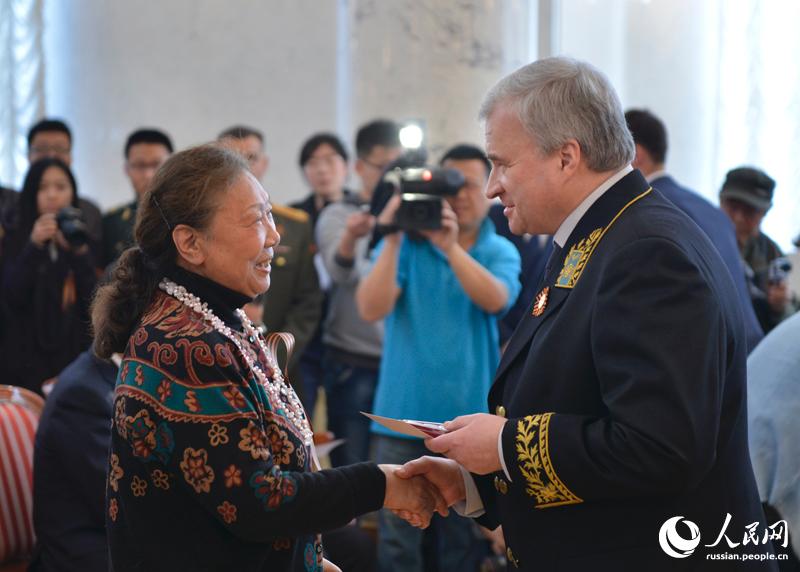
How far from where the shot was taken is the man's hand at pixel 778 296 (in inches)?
158

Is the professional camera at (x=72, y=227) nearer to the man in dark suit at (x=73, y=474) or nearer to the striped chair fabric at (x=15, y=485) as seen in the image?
the striped chair fabric at (x=15, y=485)

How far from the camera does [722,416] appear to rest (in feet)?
5.61

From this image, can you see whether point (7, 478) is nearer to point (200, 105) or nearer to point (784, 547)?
point (784, 547)

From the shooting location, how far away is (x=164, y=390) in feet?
5.56

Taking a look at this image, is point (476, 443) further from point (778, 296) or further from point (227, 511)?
point (778, 296)

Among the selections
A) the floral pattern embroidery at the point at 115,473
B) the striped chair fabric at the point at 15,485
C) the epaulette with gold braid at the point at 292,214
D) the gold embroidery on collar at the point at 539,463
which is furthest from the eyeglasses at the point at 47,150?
the gold embroidery on collar at the point at 539,463

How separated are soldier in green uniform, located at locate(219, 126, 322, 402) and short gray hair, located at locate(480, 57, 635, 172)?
2.37m

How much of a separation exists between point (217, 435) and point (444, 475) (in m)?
0.56

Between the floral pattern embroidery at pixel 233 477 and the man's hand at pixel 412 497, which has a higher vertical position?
the floral pattern embroidery at pixel 233 477

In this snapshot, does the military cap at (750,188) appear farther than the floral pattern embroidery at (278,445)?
Yes

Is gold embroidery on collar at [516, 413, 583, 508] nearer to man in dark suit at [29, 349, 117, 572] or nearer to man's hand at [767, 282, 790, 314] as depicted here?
man in dark suit at [29, 349, 117, 572]

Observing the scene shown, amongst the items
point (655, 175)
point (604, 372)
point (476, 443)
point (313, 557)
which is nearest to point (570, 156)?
point (604, 372)

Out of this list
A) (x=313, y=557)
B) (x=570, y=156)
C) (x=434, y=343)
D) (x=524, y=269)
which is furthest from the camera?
(x=524, y=269)
